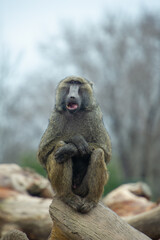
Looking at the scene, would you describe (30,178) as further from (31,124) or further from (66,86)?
(31,124)

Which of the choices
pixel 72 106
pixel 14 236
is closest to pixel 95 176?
pixel 72 106

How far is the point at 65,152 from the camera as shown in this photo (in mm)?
4043

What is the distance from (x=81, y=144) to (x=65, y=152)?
23 cm

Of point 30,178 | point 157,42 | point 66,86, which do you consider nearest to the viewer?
point 66,86

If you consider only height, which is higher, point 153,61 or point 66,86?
point 153,61

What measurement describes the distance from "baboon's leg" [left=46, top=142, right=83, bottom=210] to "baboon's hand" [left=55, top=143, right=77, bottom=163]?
62mm

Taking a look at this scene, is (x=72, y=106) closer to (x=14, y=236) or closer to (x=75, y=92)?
(x=75, y=92)

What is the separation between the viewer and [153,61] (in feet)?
62.4

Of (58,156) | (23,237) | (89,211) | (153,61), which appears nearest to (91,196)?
(89,211)

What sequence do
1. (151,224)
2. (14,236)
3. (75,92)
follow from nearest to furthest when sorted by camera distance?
(75,92), (14,236), (151,224)

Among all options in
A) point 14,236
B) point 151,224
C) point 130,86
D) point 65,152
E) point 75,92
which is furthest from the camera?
point 130,86

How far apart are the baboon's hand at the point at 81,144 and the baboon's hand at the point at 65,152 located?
0.19 ft

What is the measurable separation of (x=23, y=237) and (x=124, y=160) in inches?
653

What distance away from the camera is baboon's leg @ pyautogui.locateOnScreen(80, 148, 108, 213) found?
13.5ft
